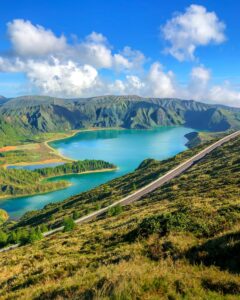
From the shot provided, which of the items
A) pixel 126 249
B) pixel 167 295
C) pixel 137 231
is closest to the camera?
pixel 167 295

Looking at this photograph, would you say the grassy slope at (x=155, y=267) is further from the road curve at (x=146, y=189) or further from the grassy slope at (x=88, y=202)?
the grassy slope at (x=88, y=202)

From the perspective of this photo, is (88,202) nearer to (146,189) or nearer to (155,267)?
(146,189)

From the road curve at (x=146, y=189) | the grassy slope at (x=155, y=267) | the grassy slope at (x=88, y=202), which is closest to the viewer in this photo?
the grassy slope at (x=155, y=267)

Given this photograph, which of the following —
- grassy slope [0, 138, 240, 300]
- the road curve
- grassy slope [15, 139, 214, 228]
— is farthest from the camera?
grassy slope [15, 139, 214, 228]

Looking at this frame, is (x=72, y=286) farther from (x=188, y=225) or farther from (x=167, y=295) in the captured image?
(x=188, y=225)

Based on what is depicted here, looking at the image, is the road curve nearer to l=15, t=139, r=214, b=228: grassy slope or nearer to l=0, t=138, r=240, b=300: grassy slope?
l=15, t=139, r=214, b=228: grassy slope

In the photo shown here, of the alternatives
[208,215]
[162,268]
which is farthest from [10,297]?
[208,215]

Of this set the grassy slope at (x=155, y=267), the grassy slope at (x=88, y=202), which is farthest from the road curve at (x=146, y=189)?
the grassy slope at (x=155, y=267)

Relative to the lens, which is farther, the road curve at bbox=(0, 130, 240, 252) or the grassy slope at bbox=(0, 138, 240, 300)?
→ the road curve at bbox=(0, 130, 240, 252)

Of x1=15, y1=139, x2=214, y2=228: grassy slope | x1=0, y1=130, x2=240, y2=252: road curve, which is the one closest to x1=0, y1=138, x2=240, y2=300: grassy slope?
x1=0, y1=130, x2=240, y2=252: road curve

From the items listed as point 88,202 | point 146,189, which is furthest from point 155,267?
point 88,202

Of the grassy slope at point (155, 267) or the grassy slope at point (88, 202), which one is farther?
the grassy slope at point (88, 202)
